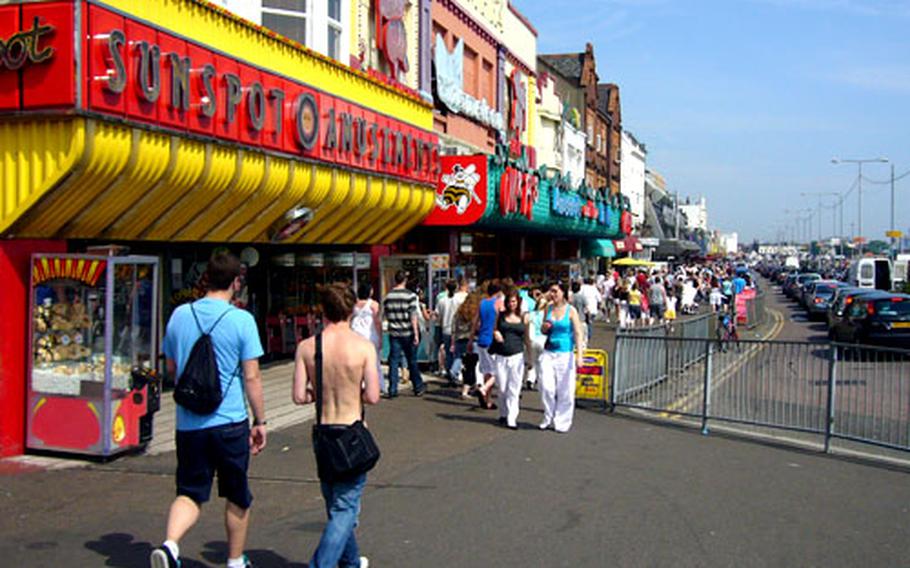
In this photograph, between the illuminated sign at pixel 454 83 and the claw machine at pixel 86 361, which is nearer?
the claw machine at pixel 86 361

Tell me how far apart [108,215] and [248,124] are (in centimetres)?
212

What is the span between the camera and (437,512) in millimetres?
7145

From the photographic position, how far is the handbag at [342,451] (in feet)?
17.0

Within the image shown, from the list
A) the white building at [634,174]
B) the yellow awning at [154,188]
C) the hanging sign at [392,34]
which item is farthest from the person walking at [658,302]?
the white building at [634,174]

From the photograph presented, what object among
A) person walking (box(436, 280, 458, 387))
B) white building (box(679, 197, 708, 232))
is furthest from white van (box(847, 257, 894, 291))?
white building (box(679, 197, 708, 232))

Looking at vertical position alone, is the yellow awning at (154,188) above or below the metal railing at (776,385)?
above

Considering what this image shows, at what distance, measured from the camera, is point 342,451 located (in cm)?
518

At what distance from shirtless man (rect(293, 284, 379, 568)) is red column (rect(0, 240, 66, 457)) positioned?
15.1ft

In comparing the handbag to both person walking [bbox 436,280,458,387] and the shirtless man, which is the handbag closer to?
the shirtless man

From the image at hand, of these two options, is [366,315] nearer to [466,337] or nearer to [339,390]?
[466,337]

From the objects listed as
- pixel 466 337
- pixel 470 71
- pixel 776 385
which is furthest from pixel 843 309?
pixel 776 385

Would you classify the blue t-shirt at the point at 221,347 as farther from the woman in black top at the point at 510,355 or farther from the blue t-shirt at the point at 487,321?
the blue t-shirt at the point at 487,321

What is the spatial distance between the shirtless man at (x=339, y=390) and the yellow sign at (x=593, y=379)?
7.79m

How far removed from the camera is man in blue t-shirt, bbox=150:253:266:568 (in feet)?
17.3
